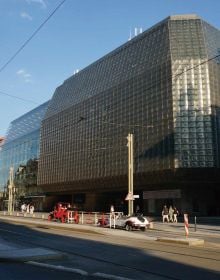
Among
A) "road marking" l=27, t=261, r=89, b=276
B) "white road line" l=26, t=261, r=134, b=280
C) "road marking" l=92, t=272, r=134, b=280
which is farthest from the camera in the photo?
"road marking" l=27, t=261, r=89, b=276

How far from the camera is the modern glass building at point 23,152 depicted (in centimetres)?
10181

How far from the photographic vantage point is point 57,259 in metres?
13.2

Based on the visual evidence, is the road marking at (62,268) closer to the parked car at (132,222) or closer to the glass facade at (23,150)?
the parked car at (132,222)

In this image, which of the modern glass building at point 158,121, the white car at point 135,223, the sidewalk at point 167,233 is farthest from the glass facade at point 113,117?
the white car at point 135,223

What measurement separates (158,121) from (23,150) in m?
53.9

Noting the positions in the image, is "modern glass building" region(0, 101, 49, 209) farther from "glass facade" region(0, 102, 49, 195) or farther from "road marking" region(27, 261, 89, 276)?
"road marking" region(27, 261, 89, 276)

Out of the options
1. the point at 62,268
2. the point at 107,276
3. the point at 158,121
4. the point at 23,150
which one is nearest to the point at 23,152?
the point at 23,150

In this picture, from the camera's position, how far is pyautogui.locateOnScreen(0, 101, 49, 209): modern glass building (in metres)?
102

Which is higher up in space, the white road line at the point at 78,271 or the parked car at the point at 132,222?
the parked car at the point at 132,222

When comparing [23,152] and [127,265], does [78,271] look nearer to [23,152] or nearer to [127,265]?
[127,265]

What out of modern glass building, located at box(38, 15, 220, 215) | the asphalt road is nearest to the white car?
the asphalt road

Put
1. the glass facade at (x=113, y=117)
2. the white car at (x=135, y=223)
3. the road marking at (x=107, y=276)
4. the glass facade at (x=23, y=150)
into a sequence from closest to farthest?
the road marking at (x=107, y=276)
the white car at (x=135, y=223)
the glass facade at (x=113, y=117)
the glass facade at (x=23, y=150)

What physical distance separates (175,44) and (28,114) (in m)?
58.3

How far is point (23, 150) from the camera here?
351 ft
